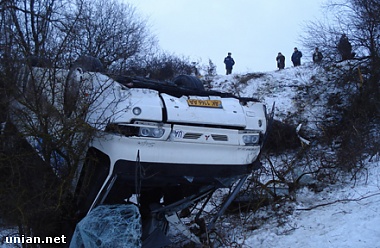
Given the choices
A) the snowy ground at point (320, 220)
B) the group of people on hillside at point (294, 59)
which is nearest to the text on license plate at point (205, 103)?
the snowy ground at point (320, 220)

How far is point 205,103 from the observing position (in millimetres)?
4188

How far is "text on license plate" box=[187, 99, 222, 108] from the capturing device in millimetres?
4102

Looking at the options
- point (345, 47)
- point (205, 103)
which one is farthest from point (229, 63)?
point (205, 103)

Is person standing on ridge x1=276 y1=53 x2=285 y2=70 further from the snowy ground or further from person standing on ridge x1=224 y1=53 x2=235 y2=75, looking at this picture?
the snowy ground

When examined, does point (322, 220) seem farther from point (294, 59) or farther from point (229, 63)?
point (229, 63)

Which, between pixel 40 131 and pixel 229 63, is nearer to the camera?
pixel 40 131

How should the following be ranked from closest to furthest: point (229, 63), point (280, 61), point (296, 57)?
point (296, 57)
point (280, 61)
point (229, 63)

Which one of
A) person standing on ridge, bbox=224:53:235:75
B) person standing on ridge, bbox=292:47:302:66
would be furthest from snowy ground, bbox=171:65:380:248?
person standing on ridge, bbox=224:53:235:75

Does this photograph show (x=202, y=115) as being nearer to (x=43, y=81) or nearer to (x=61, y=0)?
(x=43, y=81)

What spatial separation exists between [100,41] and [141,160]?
1331 centimetres

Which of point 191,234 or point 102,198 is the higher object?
point 102,198

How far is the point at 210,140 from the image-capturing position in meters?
4.12

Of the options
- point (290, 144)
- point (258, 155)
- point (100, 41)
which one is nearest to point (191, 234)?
point (258, 155)

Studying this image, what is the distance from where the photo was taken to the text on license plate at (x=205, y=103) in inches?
161
